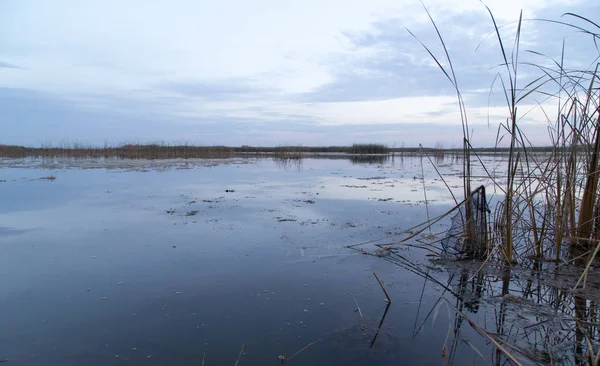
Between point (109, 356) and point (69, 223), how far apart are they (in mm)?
4207

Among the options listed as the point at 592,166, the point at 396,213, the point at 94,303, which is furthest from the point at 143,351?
the point at 396,213

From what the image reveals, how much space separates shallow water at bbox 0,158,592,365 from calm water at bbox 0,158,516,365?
0.5 inches

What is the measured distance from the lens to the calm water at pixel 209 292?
226cm

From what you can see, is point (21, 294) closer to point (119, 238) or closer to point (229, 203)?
point (119, 238)

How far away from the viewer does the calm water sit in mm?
2258

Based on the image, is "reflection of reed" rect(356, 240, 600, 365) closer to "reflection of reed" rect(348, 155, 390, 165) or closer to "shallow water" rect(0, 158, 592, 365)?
"shallow water" rect(0, 158, 592, 365)

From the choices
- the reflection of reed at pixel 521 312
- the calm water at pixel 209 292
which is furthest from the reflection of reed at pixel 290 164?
the reflection of reed at pixel 521 312

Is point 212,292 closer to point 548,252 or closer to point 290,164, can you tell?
point 548,252

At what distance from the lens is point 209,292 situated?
3125mm

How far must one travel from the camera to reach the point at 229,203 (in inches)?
299

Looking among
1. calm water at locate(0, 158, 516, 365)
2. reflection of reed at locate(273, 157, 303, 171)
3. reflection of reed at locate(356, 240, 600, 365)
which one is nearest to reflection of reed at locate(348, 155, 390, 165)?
reflection of reed at locate(273, 157, 303, 171)

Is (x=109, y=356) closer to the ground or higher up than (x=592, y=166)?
closer to the ground

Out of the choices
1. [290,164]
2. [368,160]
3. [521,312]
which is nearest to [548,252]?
[521,312]

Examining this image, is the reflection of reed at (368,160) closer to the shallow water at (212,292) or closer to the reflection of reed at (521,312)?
the shallow water at (212,292)
